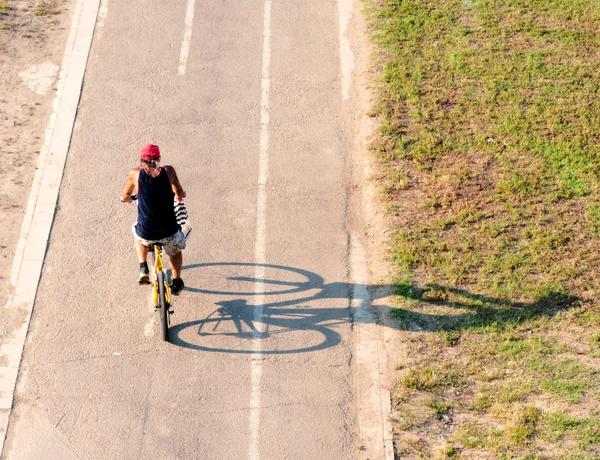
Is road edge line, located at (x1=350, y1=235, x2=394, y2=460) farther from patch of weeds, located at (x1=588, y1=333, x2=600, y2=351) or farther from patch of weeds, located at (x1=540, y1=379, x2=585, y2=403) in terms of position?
patch of weeds, located at (x1=588, y1=333, x2=600, y2=351)

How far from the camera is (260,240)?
10727 mm

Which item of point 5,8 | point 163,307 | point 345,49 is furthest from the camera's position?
point 5,8

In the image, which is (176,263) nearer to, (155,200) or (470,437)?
(155,200)

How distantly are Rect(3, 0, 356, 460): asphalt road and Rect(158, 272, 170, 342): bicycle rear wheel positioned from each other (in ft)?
0.69

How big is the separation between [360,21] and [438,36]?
144 cm

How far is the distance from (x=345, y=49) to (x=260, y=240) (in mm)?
4827

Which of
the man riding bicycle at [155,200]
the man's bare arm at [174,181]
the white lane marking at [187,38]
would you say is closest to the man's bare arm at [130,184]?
the man riding bicycle at [155,200]

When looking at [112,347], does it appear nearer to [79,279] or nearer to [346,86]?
[79,279]

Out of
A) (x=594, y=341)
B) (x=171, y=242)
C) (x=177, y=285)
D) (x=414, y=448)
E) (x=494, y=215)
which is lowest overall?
(x=414, y=448)

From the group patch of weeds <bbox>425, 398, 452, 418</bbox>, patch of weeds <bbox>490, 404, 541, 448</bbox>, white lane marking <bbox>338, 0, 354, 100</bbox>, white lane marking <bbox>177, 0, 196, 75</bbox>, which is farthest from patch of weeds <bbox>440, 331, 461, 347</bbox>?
white lane marking <bbox>177, 0, 196, 75</bbox>

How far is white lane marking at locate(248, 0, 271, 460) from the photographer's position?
8812 millimetres

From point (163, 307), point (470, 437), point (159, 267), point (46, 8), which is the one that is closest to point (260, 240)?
point (159, 267)

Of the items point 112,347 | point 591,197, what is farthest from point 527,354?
point 112,347

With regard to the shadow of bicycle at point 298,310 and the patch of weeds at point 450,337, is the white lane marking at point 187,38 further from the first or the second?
the patch of weeds at point 450,337
